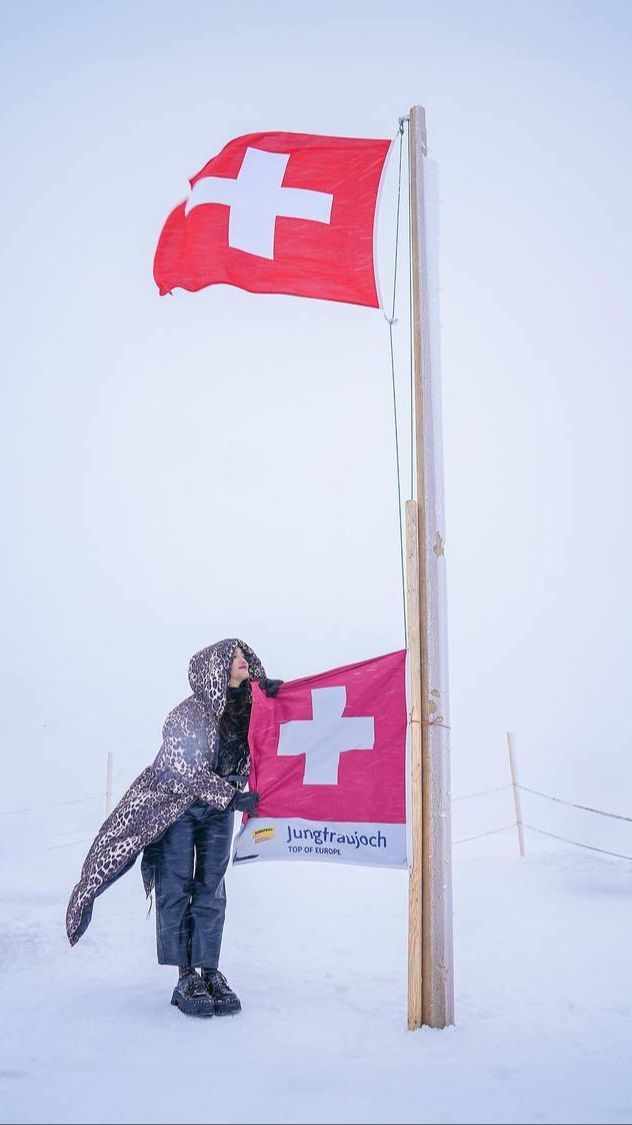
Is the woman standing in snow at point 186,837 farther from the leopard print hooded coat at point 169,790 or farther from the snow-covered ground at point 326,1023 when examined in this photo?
the snow-covered ground at point 326,1023

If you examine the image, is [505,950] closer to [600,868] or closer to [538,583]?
[600,868]

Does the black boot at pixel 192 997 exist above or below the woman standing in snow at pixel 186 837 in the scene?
below

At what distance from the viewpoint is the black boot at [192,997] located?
3.59m

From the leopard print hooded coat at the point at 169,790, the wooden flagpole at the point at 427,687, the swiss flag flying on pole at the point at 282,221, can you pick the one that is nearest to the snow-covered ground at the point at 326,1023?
the wooden flagpole at the point at 427,687

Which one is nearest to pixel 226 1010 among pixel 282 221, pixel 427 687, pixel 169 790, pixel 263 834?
pixel 263 834

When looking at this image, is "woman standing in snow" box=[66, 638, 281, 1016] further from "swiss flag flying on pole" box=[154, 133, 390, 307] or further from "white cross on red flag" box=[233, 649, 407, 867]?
"swiss flag flying on pole" box=[154, 133, 390, 307]

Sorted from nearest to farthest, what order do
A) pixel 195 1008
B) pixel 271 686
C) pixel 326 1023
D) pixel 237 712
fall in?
pixel 326 1023, pixel 195 1008, pixel 271 686, pixel 237 712

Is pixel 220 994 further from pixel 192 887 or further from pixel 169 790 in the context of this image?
pixel 169 790

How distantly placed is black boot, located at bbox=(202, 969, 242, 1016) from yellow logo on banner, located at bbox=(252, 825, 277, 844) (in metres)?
0.61

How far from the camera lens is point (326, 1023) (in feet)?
11.3

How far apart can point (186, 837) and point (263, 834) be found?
0.37 meters

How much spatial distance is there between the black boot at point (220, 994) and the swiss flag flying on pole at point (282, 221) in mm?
3265

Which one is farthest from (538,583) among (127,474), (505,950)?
(127,474)

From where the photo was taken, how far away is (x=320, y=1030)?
3.35 metres
